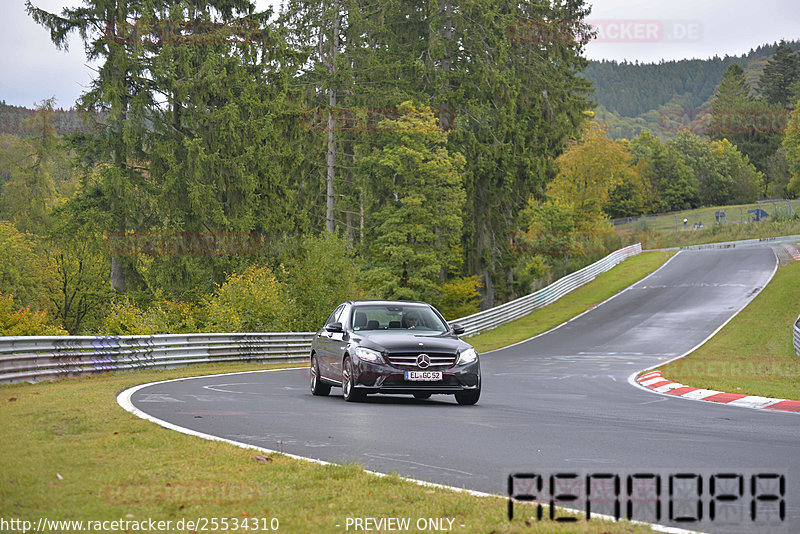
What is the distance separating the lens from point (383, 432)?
1080 cm

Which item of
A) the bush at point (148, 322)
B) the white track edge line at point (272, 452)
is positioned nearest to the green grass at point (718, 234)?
the bush at point (148, 322)

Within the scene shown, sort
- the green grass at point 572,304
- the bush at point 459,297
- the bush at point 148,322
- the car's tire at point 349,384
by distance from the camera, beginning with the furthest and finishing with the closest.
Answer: the bush at point 459,297 < the green grass at point 572,304 < the bush at point 148,322 < the car's tire at point 349,384

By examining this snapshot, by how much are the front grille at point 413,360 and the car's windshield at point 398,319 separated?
50.9 inches

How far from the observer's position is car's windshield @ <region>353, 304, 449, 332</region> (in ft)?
52.0

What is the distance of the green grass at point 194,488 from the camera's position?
5801 mm

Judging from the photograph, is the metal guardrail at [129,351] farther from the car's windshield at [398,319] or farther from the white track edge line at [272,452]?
the car's windshield at [398,319]

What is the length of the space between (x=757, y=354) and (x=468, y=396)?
68.7ft

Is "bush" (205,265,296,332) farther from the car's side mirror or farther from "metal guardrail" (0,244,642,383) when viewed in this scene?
the car's side mirror

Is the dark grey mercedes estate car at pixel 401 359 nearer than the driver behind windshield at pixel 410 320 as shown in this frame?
Yes

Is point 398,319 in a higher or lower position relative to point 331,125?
lower

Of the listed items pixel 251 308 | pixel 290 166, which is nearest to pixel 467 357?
pixel 251 308

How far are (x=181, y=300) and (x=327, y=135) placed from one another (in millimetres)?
16934

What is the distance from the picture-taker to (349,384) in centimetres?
1487

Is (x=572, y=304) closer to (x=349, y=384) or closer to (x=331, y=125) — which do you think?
(x=331, y=125)
